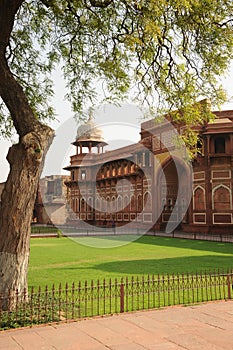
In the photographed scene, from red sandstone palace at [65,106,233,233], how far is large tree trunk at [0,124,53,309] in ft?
46.1

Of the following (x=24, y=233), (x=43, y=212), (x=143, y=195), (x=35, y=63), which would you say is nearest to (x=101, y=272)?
(x=24, y=233)

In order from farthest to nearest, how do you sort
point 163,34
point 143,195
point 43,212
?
point 43,212 < point 143,195 < point 163,34

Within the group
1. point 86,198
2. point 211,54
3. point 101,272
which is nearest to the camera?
point 211,54

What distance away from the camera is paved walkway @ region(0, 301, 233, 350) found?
194 inches

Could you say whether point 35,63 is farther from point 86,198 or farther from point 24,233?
point 86,198

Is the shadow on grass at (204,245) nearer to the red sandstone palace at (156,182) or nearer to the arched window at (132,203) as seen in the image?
the red sandstone palace at (156,182)

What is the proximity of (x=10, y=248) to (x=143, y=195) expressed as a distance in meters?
29.1

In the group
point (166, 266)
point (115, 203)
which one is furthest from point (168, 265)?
point (115, 203)

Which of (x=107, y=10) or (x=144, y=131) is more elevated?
(x=144, y=131)

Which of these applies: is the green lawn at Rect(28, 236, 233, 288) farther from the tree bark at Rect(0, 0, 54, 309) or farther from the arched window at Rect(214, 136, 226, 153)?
the arched window at Rect(214, 136, 226, 153)

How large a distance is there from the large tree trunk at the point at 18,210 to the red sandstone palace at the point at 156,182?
14.1 m

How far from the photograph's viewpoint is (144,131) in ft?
119

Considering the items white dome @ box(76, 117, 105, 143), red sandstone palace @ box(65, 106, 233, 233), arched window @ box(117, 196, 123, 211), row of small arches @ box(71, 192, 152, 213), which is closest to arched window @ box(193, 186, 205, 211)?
red sandstone palace @ box(65, 106, 233, 233)

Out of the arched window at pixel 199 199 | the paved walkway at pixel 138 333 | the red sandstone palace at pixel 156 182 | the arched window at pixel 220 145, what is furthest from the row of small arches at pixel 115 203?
the paved walkway at pixel 138 333
